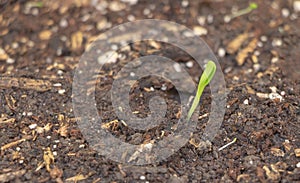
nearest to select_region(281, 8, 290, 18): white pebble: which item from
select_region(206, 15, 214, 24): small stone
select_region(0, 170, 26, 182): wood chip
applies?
select_region(206, 15, 214, 24): small stone

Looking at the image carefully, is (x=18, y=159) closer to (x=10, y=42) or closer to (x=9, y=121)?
(x=9, y=121)

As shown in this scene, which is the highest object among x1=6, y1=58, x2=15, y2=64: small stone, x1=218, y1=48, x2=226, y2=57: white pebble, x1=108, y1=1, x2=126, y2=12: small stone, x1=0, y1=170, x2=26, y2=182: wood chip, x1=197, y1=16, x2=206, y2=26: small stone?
x1=108, y1=1, x2=126, y2=12: small stone

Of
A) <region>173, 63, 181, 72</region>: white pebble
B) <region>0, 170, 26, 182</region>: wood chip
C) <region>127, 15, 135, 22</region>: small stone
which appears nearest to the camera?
<region>0, 170, 26, 182</region>: wood chip

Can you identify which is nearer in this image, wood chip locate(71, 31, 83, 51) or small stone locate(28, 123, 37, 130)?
small stone locate(28, 123, 37, 130)

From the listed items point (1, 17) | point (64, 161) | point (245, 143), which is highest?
point (1, 17)

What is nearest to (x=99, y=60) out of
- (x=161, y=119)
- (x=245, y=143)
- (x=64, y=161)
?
(x=161, y=119)

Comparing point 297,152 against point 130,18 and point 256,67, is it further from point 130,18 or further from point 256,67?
point 130,18

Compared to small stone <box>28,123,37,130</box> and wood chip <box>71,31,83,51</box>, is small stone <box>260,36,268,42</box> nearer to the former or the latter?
wood chip <box>71,31,83,51</box>

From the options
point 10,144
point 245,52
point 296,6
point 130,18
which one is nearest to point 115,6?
point 130,18
